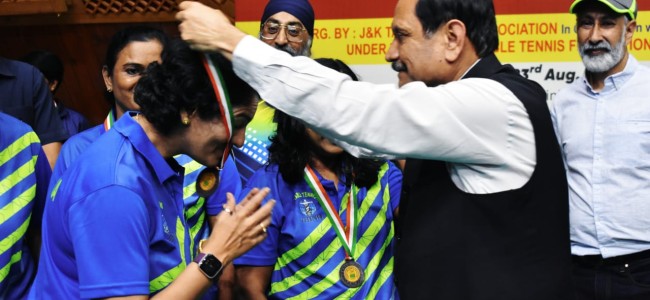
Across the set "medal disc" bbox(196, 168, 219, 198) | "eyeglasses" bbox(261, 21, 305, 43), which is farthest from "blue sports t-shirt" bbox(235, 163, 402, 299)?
"eyeglasses" bbox(261, 21, 305, 43)

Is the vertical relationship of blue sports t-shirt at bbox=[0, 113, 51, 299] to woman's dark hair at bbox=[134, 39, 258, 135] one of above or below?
below

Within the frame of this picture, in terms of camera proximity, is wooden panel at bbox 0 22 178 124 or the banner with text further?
wooden panel at bbox 0 22 178 124

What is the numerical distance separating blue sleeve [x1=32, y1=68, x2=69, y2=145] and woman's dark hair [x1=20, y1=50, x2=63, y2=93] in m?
1.13

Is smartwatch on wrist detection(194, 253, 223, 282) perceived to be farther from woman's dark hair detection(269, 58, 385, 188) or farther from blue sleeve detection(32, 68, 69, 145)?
blue sleeve detection(32, 68, 69, 145)

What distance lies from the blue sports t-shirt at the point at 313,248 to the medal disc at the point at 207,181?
0.44 m

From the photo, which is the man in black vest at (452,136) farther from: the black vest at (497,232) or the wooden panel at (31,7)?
the wooden panel at (31,7)

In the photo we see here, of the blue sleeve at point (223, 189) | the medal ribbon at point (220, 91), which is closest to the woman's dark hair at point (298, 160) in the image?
the blue sleeve at point (223, 189)

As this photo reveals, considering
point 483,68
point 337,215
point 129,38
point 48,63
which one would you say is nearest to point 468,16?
point 483,68

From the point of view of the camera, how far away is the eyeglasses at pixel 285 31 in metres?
4.11

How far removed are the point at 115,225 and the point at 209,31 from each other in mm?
485

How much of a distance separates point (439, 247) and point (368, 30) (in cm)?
222

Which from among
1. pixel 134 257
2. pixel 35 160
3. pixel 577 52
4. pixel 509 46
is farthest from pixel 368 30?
pixel 134 257

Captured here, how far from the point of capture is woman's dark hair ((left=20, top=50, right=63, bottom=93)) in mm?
4969

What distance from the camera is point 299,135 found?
10.4 ft
